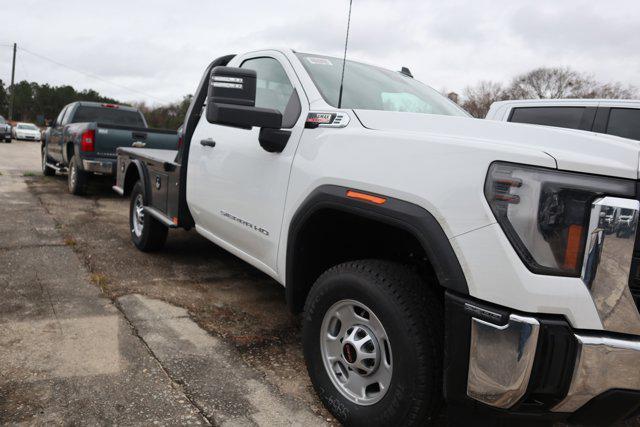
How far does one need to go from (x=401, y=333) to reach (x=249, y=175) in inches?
63.9

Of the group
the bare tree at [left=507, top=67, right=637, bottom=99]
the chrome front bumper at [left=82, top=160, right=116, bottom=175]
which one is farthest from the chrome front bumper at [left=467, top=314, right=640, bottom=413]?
the bare tree at [left=507, top=67, right=637, bottom=99]

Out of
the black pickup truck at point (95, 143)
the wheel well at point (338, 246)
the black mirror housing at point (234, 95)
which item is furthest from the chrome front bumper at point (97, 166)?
the wheel well at point (338, 246)

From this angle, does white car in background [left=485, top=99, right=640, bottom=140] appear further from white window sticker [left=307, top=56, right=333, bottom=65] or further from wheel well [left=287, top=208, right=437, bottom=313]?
wheel well [left=287, top=208, right=437, bottom=313]

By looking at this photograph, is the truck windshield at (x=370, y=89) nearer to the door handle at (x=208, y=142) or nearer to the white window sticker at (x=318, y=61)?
the white window sticker at (x=318, y=61)

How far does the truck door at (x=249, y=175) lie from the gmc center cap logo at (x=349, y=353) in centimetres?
84

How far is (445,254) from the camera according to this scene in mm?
1877

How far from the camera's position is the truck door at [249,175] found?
300 cm

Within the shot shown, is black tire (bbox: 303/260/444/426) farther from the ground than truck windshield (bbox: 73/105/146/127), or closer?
closer

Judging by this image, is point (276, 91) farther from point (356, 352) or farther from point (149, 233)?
point (149, 233)

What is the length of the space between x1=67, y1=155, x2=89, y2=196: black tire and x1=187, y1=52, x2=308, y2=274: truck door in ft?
18.4

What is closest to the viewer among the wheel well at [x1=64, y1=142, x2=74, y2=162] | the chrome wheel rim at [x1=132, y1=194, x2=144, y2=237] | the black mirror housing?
the black mirror housing

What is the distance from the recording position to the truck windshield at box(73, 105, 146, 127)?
10758 millimetres

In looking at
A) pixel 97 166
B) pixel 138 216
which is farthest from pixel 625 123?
pixel 97 166

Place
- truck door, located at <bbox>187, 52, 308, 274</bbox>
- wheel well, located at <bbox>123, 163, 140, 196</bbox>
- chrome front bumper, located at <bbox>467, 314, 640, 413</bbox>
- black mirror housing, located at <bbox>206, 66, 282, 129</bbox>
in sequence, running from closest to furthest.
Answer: chrome front bumper, located at <bbox>467, 314, 640, 413</bbox>
black mirror housing, located at <bbox>206, 66, 282, 129</bbox>
truck door, located at <bbox>187, 52, 308, 274</bbox>
wheel well, located at <bbox>123, 163, 140, 196</bbox>
